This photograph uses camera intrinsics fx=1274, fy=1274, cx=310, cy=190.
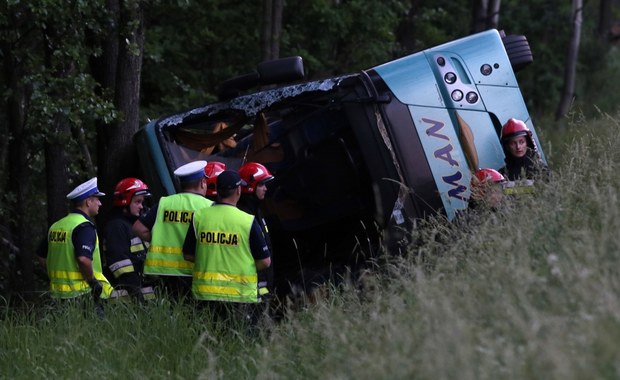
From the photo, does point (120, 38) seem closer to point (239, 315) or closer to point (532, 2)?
point (239, 315)

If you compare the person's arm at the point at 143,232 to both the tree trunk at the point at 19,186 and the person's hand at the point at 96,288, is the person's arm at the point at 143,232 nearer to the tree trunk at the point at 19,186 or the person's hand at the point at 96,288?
the person's hand at the point at 96,288

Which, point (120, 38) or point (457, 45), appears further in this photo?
point (120, 38)

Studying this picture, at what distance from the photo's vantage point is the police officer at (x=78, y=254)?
9.55 metres

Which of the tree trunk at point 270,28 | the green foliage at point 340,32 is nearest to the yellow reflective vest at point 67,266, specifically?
the tree trunk at point 270,28

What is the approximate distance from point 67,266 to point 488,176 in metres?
3.26

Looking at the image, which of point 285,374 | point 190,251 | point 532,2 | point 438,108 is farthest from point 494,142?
point 532,2

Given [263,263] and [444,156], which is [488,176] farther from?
[263,263]

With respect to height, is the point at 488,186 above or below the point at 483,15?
below

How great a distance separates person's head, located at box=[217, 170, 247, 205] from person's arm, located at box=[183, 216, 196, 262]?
0.36m

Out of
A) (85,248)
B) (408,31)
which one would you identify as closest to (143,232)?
(85,248)

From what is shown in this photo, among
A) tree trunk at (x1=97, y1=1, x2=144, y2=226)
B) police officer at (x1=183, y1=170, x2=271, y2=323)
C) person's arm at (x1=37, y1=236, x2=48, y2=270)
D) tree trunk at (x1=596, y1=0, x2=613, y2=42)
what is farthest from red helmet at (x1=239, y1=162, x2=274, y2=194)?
tree trunk at (x1=596, y1=0, x2=613, y2=42)

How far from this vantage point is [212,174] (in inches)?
406

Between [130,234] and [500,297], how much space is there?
180 inches

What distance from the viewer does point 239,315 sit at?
862 centimetres
